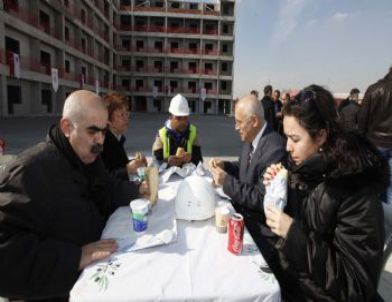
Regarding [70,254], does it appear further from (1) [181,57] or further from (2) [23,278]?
(1) [181,57]

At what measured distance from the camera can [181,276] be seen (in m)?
1.27

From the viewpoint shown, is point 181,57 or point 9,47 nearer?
point 9,47

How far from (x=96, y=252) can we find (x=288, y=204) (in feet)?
3.73

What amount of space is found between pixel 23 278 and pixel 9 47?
21691 mm

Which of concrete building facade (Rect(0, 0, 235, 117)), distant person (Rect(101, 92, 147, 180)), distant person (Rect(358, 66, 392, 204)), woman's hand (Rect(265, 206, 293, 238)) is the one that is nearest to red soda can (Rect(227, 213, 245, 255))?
woman's hand (Rect(265, 206, 293, 238))

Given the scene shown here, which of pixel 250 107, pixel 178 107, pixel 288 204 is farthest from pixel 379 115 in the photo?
pixel 178 107

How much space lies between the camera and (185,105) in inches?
147

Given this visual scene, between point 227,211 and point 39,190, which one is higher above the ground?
point 39,190

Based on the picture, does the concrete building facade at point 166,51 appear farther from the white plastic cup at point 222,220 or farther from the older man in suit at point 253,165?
the white plastic cup at point 222,220

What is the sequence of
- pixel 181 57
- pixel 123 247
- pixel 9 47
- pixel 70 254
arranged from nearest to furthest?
pixel 70 254 < pixel 123 247 < pixel 9 47 < pixel 181 57

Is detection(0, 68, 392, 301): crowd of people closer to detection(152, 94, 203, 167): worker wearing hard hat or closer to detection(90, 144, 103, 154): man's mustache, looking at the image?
detection(90, 144, 103, 154): man's mustache

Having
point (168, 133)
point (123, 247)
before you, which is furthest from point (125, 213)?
point (168, 133)

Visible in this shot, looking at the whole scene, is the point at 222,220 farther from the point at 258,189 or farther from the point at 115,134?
the point at 115,134

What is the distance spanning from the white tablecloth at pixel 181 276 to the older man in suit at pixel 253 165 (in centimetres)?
58
